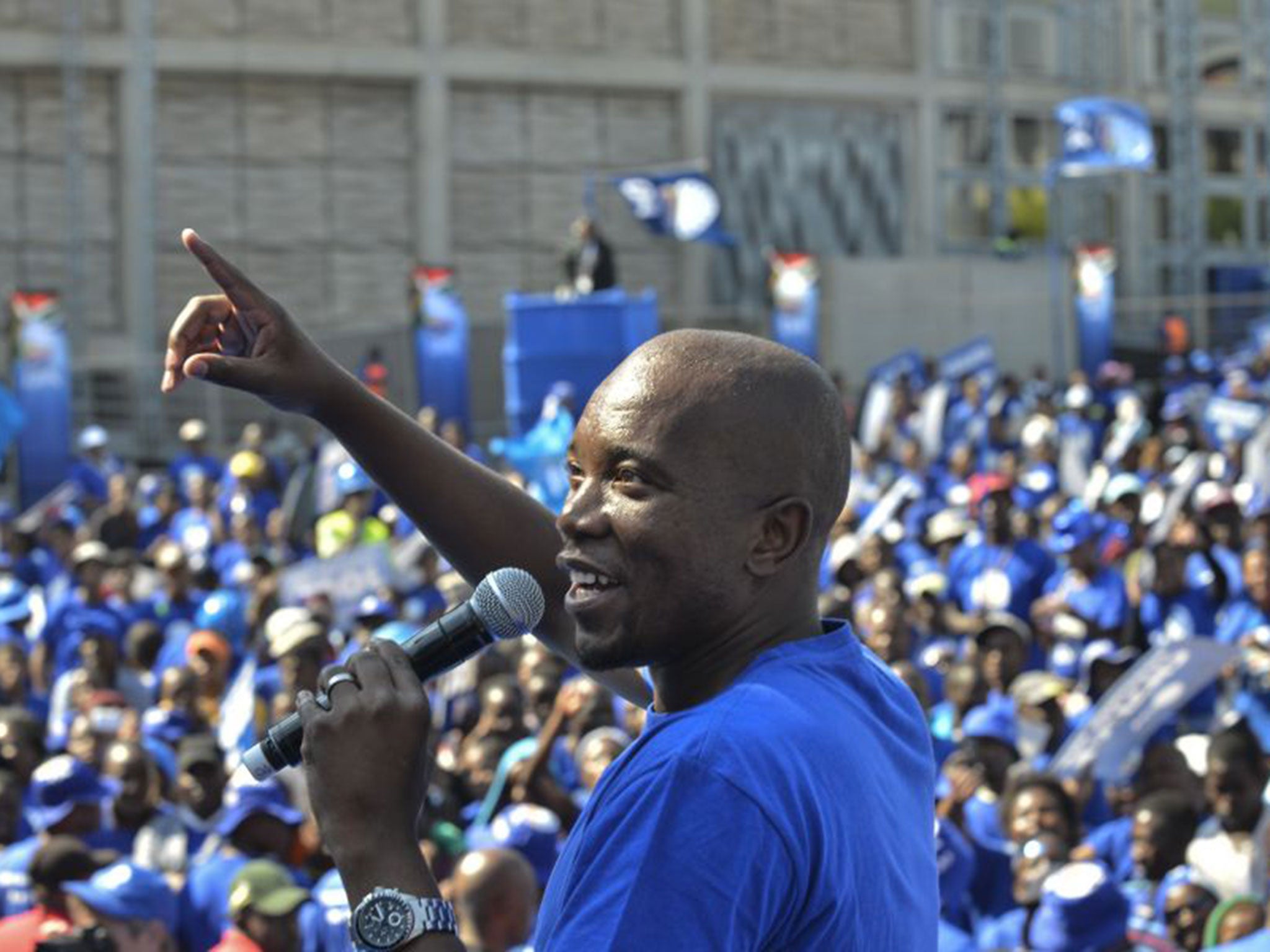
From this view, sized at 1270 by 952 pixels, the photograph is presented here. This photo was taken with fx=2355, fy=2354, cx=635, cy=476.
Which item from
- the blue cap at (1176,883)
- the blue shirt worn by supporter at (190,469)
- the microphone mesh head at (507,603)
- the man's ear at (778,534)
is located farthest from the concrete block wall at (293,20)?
the man's ear at (778,534)

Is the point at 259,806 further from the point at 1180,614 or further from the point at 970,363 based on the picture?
the point at 970,363

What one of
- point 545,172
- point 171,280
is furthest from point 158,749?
point 545,172

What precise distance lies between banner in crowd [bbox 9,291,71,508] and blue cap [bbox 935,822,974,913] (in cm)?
1387

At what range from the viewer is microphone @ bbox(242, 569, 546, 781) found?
221 cm

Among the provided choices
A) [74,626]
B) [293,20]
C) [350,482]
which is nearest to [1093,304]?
[293,20]

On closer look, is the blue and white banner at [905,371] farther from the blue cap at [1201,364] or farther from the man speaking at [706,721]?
the man speaking at [706,721]

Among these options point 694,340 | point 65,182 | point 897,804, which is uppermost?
point 65,182

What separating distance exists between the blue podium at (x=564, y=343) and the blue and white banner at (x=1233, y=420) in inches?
209

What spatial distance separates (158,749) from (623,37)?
24144 millimetres

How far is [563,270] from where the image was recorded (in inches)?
921

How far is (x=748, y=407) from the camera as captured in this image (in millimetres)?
2230

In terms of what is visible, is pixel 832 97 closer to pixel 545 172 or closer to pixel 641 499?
pixel 545 172

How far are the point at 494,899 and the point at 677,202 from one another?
20.9 meters

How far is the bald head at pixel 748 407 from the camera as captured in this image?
7.29 ft
